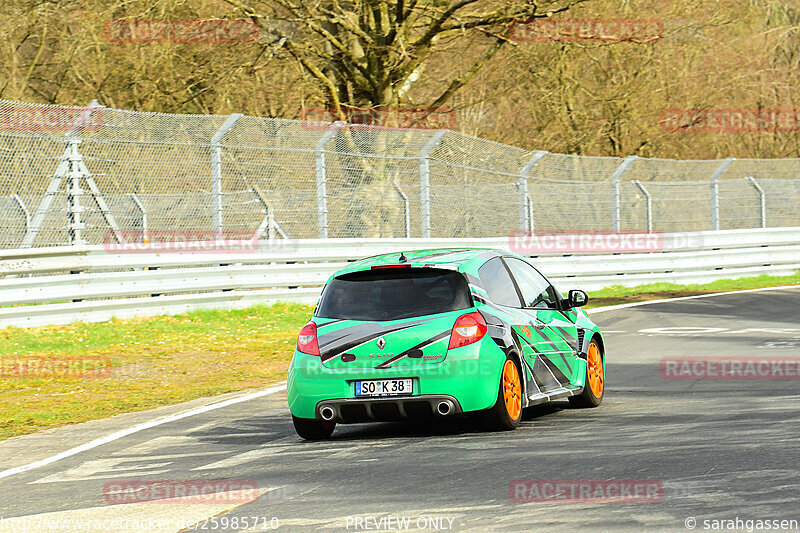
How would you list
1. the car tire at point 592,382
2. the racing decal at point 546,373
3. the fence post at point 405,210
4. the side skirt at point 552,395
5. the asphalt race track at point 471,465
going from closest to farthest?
the asphalt race track at point 471,465 < the side skirt at point 552,395 < the racing decal at point 546,373 < the car tire at point 592,382 < the fence post at point 405,210

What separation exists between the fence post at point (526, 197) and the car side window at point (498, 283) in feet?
48.4

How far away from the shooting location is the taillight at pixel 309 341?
8641mm

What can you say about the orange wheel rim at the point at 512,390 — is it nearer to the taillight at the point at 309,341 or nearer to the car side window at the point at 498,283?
the car side window at the point at 498,283

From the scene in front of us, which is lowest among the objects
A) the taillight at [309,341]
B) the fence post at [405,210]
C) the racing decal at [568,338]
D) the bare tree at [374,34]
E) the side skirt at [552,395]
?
the side skirt at [552,395]

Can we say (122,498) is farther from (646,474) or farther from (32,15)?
(32,15)

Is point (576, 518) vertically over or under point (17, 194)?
under

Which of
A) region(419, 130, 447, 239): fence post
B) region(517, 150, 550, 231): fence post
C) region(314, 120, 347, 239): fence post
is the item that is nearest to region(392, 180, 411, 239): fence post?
region(419, 130, 447, 239): fence post

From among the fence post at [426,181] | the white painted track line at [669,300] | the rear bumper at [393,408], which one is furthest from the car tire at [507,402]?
the fence post at [426,181]

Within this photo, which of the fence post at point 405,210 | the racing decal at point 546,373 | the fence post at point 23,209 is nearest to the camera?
the racing decal at point 546,373

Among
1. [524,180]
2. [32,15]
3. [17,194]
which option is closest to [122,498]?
[17,194]

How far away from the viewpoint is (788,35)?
4375cm

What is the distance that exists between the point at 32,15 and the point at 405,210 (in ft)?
33.7

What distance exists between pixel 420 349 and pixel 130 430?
2672 millimetres

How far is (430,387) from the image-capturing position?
8.28 m
